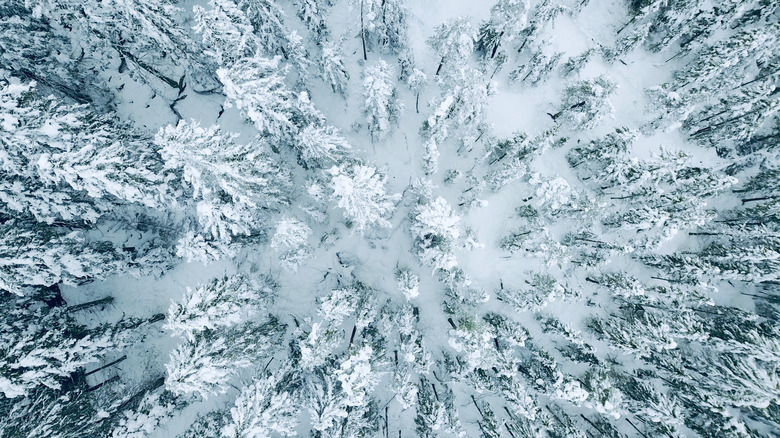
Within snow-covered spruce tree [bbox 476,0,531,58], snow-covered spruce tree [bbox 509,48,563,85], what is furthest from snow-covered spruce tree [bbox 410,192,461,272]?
snow-covered spruce tree [bbox 476,0,531,58]

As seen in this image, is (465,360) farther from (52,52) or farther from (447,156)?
(52,52)

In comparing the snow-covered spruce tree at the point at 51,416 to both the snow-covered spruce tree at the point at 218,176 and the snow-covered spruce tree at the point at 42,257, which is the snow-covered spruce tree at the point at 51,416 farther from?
the snow-covered spruce tree at the point at 218,176

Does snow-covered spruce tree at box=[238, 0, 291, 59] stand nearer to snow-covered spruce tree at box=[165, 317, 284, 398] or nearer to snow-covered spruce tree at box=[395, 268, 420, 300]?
snow-covered spruce tree at box=[395, 268, 420, 300]

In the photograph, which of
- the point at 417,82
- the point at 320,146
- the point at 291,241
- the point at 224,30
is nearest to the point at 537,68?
the point at 417,82

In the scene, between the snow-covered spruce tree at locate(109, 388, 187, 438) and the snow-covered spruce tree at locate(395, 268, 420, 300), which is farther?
the snow-covered spruce tree at locate(395, 268, 420, 300)

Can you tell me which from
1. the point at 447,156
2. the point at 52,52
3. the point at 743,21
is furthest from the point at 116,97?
the point at 743,21
